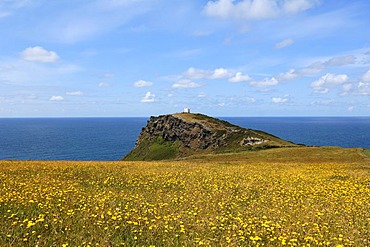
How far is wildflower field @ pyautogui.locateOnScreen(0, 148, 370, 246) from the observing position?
9727mm

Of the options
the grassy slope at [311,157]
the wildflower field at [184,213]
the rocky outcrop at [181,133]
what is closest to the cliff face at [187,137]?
the rocky outcrop at [181,133]

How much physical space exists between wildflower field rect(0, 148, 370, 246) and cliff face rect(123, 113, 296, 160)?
69999mm

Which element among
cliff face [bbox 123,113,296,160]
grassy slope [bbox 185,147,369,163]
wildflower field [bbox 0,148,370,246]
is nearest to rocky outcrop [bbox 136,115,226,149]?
cliff face [bbox 123,113,296,160]

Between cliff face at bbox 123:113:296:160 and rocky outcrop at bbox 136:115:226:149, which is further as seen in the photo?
rocky outcrop at bbox 136:115:226:149

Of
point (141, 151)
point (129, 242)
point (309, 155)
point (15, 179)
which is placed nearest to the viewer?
point (129, 242)

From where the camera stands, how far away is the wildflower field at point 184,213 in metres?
9.73

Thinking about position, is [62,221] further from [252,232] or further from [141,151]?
[141,151]

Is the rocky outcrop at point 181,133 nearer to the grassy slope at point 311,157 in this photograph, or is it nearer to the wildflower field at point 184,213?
the grassy slope at point 311,157

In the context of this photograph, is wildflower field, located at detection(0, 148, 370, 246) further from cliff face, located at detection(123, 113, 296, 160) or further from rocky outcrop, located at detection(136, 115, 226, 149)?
rocky outcrop, located at detection(136, 115, 226, 149)

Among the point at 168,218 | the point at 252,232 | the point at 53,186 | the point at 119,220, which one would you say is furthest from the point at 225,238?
the point at 53,186

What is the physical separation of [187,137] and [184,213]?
111m

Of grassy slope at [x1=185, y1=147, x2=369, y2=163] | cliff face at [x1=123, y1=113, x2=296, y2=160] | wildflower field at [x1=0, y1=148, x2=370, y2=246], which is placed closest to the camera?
wildflower field at [x1=0, y1=148, x2=370, y2=246]

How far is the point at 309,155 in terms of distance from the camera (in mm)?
50000

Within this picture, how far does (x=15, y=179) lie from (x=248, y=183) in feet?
47.0
